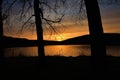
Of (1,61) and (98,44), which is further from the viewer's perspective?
(1,61)

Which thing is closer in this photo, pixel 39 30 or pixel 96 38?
pixel 96 38

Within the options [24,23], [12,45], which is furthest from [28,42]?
[24,23]

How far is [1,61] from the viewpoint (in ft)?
53.3

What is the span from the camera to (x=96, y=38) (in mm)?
11227

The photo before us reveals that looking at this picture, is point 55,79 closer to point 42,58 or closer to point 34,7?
point 42,58

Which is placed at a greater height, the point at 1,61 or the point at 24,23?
the point at 24,23

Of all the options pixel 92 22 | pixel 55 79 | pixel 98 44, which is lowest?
pixel 55 79

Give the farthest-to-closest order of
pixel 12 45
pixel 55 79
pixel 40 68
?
pixel 12 45, pixel 40 68, pixel 55 79

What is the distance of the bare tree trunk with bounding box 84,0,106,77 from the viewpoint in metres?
11.2

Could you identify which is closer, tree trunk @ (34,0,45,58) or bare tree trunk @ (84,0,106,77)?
bare tree trunk @ (84,0,106,77)

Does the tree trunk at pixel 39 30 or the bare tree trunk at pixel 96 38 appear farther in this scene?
the tree trunk at pixel 39 30

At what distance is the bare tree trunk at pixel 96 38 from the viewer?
11242 millimetres

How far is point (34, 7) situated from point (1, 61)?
4020 mm

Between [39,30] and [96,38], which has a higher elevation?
[39,30]
